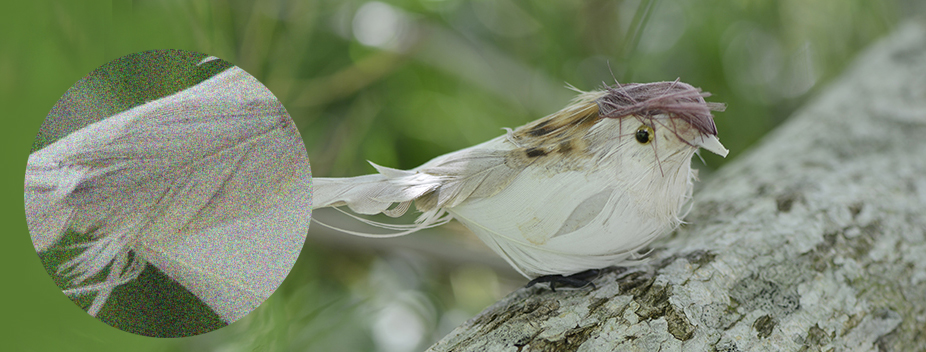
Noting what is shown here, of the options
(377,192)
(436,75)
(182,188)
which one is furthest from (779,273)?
(436,75)

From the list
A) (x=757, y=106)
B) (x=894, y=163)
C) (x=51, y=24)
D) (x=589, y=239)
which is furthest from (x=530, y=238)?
(x=757, y=106)

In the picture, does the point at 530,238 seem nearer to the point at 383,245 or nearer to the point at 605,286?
the point at 605,286

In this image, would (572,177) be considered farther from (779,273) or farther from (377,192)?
(779,273)

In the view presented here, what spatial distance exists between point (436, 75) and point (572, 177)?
80cm

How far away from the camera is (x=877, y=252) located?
1.94 ft

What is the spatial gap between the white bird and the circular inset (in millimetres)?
49

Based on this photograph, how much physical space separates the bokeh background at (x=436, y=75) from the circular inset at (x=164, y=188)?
28cm

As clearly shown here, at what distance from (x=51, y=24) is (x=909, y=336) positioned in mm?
935

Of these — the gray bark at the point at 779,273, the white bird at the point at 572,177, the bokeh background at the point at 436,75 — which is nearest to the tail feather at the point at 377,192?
the white bird at the point at 572,177

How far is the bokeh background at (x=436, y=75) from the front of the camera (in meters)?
0.89

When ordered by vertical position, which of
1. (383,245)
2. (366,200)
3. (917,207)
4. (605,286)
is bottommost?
(383,245)

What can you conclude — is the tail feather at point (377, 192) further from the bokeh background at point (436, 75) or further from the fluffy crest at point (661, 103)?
the bokeh background at point (436, 75)

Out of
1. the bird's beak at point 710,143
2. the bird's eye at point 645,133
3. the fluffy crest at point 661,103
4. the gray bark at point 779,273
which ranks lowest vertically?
the gray bark at point 779,273

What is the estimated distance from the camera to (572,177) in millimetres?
411
